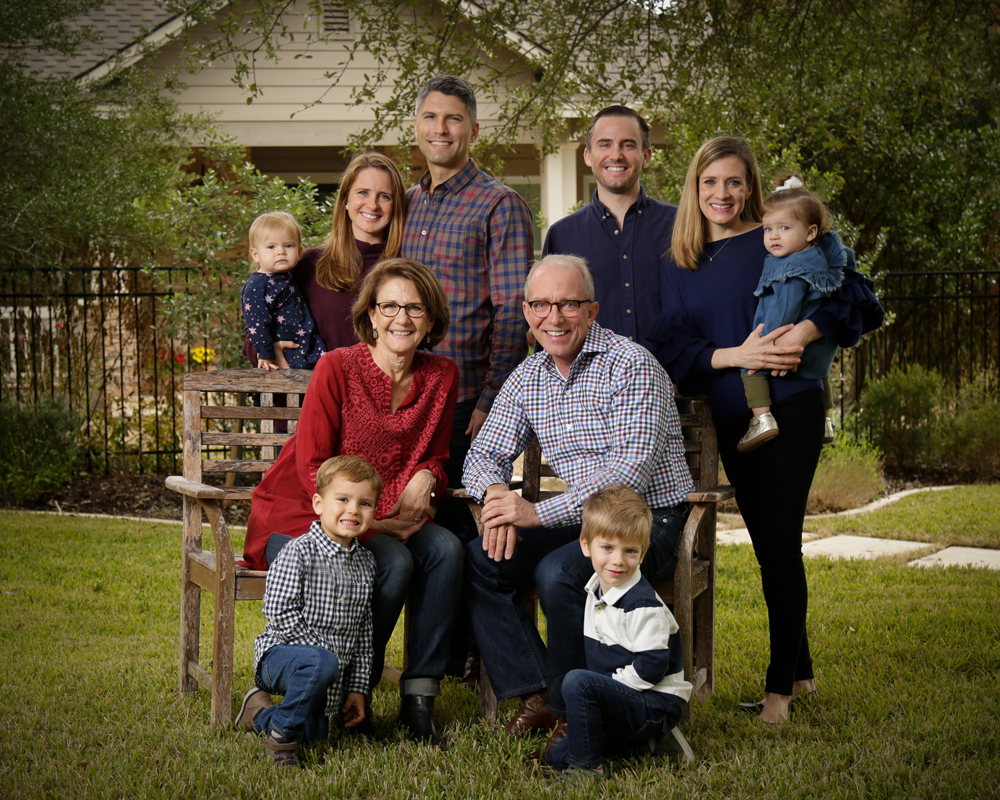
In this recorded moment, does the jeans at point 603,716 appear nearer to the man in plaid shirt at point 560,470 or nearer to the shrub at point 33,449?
the man in plaid shirt at point 560,470

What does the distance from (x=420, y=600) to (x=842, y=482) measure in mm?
5361

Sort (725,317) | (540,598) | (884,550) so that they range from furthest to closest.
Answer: (884,550), (725,317), (540,598)

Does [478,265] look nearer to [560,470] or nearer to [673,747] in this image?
[560,470]

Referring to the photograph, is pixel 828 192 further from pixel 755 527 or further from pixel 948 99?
pixel 755 527

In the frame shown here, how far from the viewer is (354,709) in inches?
131

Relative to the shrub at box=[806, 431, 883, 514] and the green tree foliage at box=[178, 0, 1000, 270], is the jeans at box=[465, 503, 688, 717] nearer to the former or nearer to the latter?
the green tree foliage at box=[178, 0, 1000, 270]

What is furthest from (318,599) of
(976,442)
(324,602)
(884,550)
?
(976,442)

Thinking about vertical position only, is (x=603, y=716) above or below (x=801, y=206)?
below

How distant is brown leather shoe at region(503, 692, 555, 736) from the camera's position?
3400 mm

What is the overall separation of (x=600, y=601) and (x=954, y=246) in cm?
1017

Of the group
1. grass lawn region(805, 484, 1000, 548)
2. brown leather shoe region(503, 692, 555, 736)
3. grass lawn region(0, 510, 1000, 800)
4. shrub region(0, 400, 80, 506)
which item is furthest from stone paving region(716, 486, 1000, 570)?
shrub region(0, 400, 80, 506)

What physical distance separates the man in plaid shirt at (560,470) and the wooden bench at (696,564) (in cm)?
6

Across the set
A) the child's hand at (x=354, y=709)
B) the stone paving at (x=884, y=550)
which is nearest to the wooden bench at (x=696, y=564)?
the child's hand at (x=354, y=709)

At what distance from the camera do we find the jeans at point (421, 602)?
336 cm
